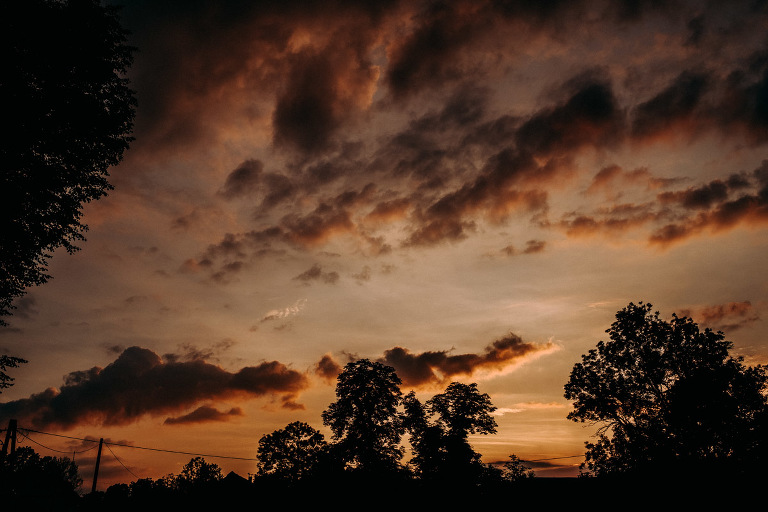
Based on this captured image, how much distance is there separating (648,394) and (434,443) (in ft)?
76.6

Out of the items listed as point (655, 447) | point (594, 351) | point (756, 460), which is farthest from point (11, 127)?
point (756, 460)

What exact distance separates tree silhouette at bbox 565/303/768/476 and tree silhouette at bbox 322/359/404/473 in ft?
64.4

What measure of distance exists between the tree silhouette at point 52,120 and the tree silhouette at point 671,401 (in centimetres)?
2686

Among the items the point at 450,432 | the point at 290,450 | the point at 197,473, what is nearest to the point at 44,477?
the point at 197,473

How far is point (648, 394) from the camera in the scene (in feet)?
82.8

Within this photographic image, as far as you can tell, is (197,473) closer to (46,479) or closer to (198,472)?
(198,472)

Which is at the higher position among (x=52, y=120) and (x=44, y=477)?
(x=52, y=120)

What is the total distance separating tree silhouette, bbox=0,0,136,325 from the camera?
1150 cm

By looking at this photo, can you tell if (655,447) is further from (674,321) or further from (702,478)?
(674,321)

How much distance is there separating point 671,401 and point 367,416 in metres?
26.9

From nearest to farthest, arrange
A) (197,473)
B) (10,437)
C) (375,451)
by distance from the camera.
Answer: (10,437)
(375,451)
(197,473)

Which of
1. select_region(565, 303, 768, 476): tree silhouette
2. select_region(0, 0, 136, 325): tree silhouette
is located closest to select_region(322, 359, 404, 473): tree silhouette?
select_region(565, 303, 768, 476): tree silhouette

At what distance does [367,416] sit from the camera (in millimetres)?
41906

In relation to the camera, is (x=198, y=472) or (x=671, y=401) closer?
(x=671, y=401)
